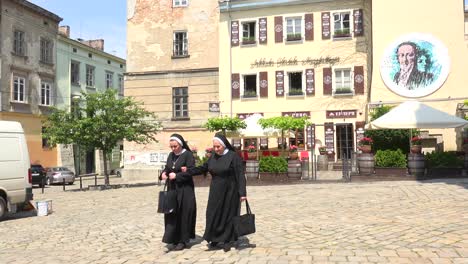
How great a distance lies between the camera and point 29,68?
122 ft

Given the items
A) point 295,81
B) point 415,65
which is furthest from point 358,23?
point 295,81

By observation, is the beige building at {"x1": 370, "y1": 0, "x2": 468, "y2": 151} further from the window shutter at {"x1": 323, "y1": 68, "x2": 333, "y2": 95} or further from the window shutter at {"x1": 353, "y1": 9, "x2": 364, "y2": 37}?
the window shutter at {"x1": 323, "y1": 68, "x2": 333, "y2": 95}

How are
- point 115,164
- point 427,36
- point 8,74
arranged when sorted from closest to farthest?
point 427,36
point 8,74
point 115,164

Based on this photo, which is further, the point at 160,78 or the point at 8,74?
the point at 8,74

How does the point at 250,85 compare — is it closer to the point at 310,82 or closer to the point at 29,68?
the point at 310,82

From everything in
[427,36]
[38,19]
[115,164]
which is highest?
[38,19]

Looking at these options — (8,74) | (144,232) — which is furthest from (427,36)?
(8,74)

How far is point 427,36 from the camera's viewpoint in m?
25.2

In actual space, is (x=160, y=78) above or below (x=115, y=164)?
above

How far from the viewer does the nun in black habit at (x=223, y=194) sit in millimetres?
6879

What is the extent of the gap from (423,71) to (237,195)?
69.3 feet

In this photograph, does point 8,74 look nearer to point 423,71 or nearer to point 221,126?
point 221,126

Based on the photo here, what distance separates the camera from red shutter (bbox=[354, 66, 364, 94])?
88.0 feet

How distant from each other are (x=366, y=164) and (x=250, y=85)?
13.3 m
